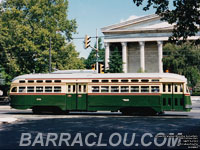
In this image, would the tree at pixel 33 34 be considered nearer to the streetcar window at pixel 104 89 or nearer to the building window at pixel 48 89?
the building window at pixel 48 89

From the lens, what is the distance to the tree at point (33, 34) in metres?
38.4

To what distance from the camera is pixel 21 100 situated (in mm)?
23062

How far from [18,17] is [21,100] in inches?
786

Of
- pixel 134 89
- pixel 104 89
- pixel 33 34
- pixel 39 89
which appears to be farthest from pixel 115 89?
pixel 33 34

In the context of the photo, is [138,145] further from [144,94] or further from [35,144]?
[144,94]

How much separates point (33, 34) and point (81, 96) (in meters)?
20.0

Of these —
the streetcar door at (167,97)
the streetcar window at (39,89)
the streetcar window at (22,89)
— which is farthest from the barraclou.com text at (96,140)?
the streetcar window at (22,89)

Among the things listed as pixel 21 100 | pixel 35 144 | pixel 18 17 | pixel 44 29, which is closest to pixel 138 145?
pixel 35 144

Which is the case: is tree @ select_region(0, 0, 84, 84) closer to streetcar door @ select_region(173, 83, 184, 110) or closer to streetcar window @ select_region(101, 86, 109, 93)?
streetcar window @ select_region(101, 86, 109, 93)

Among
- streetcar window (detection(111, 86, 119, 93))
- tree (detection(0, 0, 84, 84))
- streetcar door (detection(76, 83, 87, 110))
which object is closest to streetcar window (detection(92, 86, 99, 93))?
streetcar door (detection(76, 83, 87, 110))

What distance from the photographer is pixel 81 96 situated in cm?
2212

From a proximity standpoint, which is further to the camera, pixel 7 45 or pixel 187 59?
pixel 187 59

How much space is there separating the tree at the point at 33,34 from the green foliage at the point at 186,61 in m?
22.2

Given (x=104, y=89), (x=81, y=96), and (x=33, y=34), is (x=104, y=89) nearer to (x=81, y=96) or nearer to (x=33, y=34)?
(x=81, y=96)
